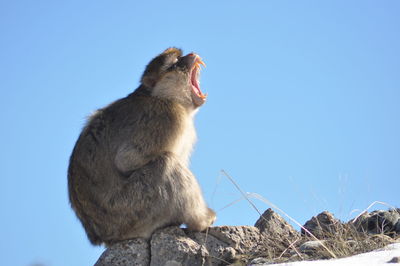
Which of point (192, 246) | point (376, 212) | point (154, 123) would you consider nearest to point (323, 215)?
point (376, 212)

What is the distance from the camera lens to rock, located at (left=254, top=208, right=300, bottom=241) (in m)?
6.95

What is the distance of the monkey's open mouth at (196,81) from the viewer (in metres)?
7.59

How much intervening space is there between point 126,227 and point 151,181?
0.55 meters

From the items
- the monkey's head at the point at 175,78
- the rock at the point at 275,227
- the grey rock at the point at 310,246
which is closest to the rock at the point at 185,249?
the rock at the point at 275,227

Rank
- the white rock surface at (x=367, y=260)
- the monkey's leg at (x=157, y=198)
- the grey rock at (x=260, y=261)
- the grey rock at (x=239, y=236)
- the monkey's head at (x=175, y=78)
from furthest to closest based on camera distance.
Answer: the monkey's head at (x=175, y=78), the grey rock at (x=239, y=236), the monkey's leg at (x=157, y=198), the grey rock at (x=260, y=261), the white rock surface at (x=367, y=260)

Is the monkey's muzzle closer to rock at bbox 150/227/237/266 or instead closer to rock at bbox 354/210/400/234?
rock at bbox 150/227/237/266

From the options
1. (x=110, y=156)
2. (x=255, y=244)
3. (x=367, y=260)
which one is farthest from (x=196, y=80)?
(x=367, y=260)

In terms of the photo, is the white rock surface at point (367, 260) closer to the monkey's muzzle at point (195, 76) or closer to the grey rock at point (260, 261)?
the grey rock at point (260, 261)

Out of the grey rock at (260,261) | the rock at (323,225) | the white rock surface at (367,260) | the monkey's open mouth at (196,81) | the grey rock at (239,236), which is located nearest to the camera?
the white rock surface at (367,260)

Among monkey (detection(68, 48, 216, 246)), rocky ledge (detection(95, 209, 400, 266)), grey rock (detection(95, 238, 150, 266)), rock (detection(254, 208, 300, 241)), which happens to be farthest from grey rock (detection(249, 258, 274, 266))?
grey rock (detection(95, 238, 150, 266))

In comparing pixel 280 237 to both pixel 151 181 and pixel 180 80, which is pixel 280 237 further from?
pixel 180 80

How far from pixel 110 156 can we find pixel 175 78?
1277 millimetres

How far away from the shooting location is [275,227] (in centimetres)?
703

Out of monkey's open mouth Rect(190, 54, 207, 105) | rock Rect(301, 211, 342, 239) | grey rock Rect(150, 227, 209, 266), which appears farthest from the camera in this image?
monkey's open mouth Rect(190, 54, 207, 105)
